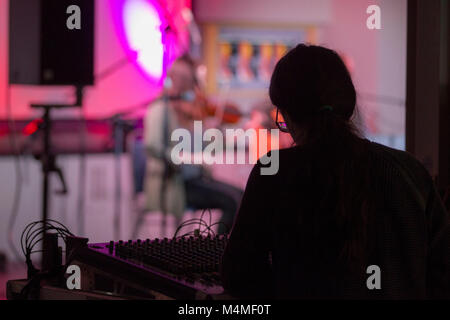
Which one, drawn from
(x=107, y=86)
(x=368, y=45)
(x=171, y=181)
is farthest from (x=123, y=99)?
(x=368, y=45)

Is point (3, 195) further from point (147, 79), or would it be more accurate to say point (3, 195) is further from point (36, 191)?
point (147, 79)

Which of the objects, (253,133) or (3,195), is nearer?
(3,195)

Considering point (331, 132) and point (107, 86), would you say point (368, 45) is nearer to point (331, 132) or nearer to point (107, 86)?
point (107, 86)

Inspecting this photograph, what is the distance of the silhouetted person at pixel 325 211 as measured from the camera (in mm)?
1268

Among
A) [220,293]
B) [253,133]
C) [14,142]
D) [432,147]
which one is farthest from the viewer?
[253,133]

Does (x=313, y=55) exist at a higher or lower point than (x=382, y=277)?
higher

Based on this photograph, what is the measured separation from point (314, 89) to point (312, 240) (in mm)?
286

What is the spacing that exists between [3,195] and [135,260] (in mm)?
3466

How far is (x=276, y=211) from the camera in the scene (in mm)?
1285

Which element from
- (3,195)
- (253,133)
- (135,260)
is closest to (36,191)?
(3,195)

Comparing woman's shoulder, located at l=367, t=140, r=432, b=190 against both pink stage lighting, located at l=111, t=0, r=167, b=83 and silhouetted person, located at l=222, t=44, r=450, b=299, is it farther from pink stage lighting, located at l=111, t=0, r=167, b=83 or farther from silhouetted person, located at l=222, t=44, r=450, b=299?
pink stage lighting, located at l=111, t=0, r=167, b=83

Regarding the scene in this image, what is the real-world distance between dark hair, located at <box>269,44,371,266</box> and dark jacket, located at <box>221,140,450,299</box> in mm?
22

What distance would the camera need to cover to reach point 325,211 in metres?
1.27

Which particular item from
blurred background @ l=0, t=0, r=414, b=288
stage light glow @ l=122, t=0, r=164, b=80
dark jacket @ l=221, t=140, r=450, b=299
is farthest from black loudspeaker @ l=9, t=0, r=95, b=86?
dark jacket @ l=221, t=140, r=450, b=299
